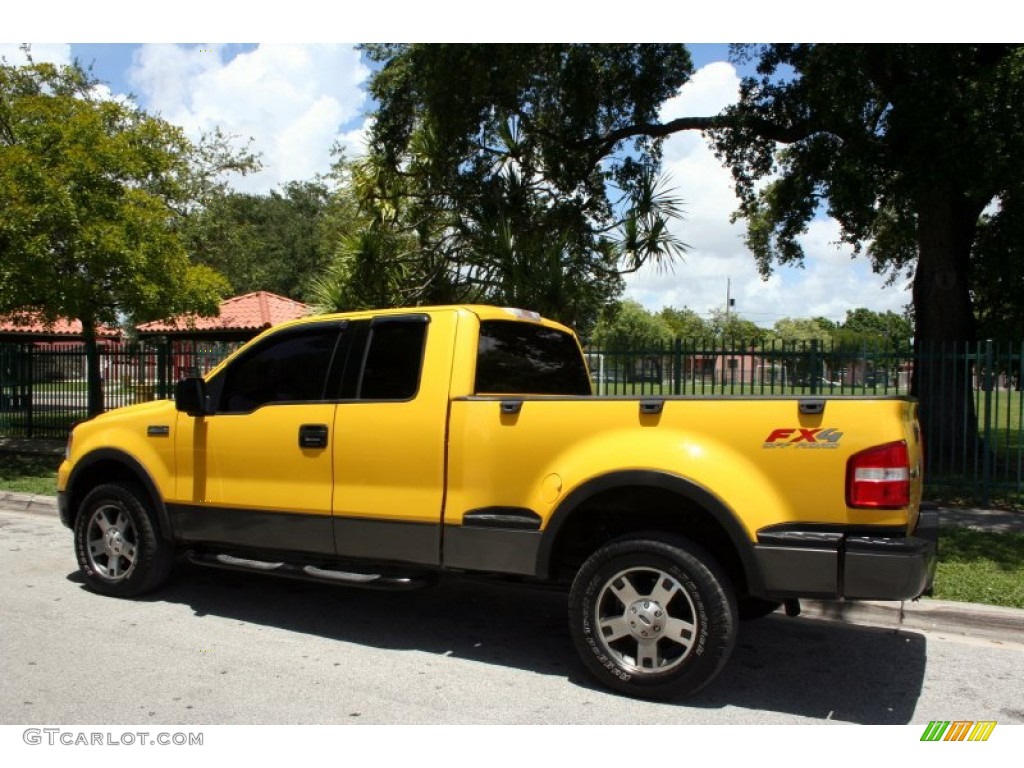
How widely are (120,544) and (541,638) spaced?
3.08 metres

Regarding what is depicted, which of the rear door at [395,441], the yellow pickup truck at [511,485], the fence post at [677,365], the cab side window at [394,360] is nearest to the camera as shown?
the yellow pickup truck at [511,485]

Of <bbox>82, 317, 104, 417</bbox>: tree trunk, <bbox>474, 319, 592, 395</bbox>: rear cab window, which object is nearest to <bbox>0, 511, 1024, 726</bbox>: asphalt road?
<bbox>474, 319, 592, 395</bbox>: rear cab window

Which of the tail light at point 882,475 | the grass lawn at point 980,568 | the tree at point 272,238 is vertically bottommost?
the grass lawn at point 980,568

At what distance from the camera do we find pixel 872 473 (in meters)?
3.68

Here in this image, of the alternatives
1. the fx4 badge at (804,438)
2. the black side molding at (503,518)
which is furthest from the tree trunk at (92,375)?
the fx4 badge at (804,438)

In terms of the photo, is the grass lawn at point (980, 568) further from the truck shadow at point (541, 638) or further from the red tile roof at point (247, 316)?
the red tile roof at point (247, 316)

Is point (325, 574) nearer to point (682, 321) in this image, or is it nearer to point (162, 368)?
point (162, 368)

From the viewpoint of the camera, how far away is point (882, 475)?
3672mm

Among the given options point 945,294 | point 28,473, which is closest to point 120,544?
point 28,473

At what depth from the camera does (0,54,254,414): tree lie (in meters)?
10.6

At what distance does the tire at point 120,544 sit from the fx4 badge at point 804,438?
4.17 metres

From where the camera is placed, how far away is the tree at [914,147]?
910cm

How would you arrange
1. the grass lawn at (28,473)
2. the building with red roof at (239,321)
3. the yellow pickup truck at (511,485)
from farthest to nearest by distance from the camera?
the building with red roof at (239,321) < the grass lawn at (28,473) < the yellow pickup truck at (511,485)

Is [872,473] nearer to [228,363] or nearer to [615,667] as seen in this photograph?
[615,667]
